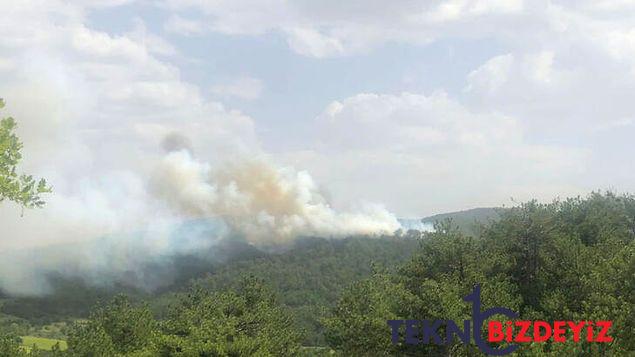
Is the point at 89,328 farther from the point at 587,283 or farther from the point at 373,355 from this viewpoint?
the point at 587,283

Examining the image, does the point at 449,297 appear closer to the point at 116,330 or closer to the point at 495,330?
the point at 495,330

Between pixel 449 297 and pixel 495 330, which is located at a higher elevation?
pixel 449 297

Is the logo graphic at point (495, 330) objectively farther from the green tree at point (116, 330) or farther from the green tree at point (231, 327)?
the green tree at point (116, 330)

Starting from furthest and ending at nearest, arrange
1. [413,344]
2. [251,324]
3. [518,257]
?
[251,324] < [518,257] < [413,344]

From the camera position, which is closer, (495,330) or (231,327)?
(495,330)

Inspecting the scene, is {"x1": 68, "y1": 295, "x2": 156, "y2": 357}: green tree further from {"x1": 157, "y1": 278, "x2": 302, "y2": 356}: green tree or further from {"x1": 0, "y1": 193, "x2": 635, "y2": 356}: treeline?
{"x1": 157, "y1": 278, "x2": 302, "y2": 356}: green tree

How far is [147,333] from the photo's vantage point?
187 ft

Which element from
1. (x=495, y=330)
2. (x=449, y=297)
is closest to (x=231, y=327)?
(x=449, y=297)

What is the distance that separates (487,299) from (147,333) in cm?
3386

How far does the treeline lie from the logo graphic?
0.57 m

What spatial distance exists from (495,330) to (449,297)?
13.7 ft

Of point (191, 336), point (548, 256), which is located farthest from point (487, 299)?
point (191, 336)

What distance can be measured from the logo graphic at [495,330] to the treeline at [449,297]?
22.6 inches

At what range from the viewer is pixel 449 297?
38062 mm
